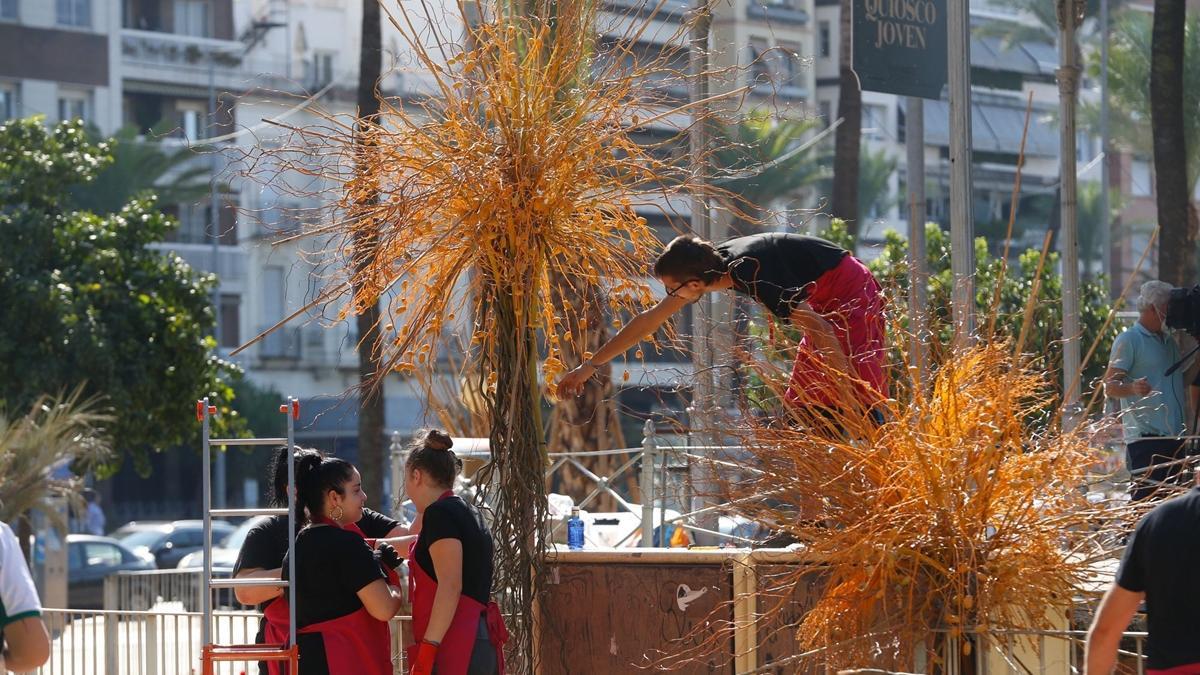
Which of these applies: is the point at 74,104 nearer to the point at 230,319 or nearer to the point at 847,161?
the point at 230,319

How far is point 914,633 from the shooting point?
4848 millimetres

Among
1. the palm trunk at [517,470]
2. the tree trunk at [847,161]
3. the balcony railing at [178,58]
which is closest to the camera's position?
the palm trunk at [517,470]

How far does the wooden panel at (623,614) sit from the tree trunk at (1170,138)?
31.4ft

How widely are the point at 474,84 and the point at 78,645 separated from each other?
7.20 meters

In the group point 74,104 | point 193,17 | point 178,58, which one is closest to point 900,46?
point 74,104

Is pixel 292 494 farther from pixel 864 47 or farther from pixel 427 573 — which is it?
pixel 864 47

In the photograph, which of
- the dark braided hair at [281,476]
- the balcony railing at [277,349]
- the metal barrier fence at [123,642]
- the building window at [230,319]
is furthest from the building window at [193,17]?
the dark braided hair at [281,476]

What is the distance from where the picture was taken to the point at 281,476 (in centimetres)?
602

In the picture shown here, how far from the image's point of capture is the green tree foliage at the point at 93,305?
19.9 m

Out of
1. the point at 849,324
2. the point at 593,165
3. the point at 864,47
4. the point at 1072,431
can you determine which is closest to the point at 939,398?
the point at 1072,431

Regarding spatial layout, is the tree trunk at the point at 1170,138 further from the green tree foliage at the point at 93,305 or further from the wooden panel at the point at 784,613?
the green tree foliage at the point at 93,305

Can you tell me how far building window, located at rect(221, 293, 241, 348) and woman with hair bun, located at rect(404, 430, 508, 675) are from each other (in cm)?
4371

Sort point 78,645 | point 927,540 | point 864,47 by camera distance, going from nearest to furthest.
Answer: point 927,540
point 864,47
point 78,645

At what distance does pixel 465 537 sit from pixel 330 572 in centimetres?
51
